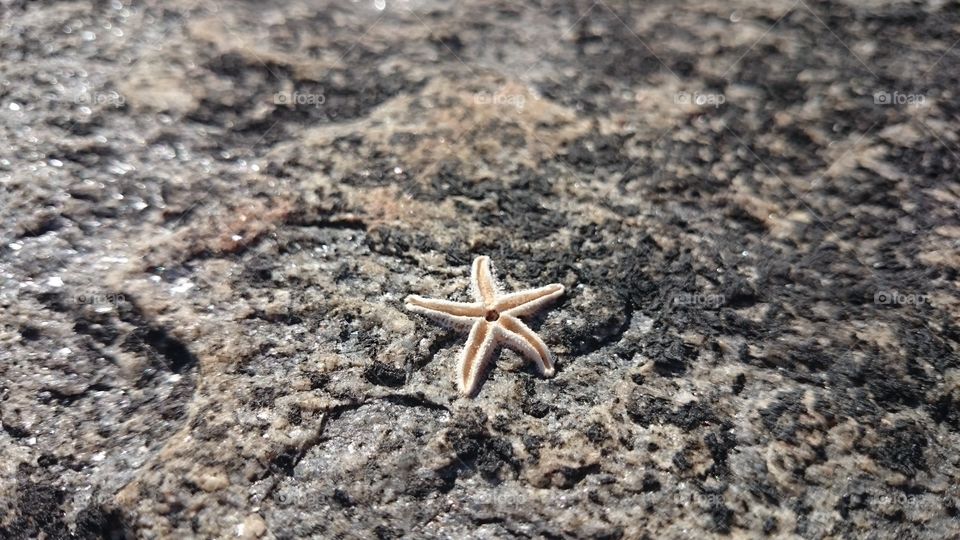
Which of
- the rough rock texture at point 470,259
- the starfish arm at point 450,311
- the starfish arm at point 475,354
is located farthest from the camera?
the starfish arm at point 450,311

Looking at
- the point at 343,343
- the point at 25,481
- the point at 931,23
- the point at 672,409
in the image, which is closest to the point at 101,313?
the point at 25,481

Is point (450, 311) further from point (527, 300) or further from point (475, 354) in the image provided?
point (527, 300)

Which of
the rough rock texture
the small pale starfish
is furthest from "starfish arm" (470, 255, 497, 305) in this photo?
the rough rock texture

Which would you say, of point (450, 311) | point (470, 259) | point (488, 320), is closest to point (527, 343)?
point (488, 320)

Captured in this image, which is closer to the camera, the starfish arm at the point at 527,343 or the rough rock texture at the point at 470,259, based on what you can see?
the rough rock texture at the point at 470,259

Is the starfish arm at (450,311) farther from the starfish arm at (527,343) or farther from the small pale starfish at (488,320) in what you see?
the starfish arm at (527,343)

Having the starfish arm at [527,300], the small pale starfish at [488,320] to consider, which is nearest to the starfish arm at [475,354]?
the small pale starfish at [488,320]
